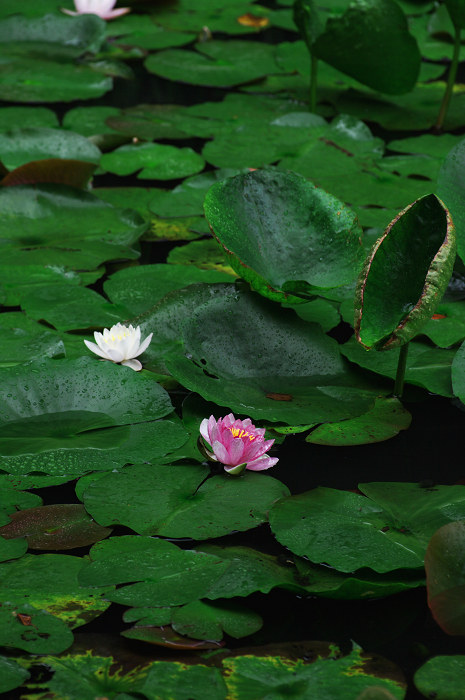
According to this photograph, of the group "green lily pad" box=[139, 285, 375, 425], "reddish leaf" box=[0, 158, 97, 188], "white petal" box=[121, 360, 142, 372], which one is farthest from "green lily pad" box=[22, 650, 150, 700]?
"reddish leaf" box=[0, 158, 97, 188]

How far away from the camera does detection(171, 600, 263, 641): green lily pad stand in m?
1.21

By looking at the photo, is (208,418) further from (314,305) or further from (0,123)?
(0,123)

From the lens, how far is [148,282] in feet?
7.04

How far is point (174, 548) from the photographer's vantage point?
1374 mm

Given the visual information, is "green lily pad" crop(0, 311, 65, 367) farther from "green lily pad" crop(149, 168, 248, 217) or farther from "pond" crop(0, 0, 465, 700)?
"green lily pad" crop(149, 168, 248, 217)

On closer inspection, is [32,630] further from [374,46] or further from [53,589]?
[374,46]

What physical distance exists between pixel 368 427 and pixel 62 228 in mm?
1146

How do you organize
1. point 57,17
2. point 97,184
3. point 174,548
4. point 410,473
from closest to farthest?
point 174,548 < point 410,473 < point 97,184 < point 57,17

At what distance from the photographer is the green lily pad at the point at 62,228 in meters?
2.29

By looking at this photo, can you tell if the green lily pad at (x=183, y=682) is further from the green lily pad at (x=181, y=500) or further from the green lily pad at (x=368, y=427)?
the green lily pad at (x=368, y=427)

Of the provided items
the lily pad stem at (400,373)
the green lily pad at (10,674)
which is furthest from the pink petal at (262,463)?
the green lily pad at (10,674)

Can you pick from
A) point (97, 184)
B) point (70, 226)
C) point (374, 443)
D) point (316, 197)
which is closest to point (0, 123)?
point (97, 184)

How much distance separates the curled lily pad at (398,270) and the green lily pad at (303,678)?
65cm

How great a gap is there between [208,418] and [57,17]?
2.79 meters
